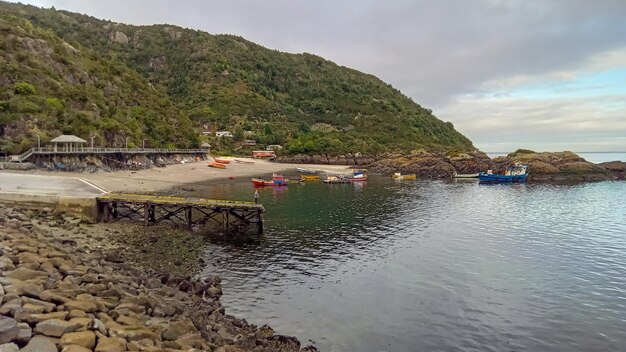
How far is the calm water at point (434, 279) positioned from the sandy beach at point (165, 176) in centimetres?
2233

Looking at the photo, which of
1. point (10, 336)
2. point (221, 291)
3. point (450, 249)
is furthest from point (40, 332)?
point (450, 249)

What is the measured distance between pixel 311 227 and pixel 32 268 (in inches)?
1168

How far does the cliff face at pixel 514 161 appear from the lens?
10850cm

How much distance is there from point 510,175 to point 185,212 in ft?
289

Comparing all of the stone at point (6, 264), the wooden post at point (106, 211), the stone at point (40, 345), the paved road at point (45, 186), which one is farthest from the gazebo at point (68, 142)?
the stone at point (40, 345)

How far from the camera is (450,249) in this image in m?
35.2

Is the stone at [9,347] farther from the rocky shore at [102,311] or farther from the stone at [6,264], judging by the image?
the stone at [6,264]

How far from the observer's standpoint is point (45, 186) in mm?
42094

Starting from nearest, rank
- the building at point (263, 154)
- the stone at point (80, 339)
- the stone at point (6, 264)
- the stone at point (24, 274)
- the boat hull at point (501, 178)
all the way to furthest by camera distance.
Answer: the stone at point (80, 339) → the stone at point (24, 274) → the stone at point (6, 264) → the boat hull at point (501, 178) → the building at point (263, 154)

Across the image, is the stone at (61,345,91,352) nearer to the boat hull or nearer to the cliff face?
the boat hull

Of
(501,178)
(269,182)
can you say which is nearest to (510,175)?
(501,178)

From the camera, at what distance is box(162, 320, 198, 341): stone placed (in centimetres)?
1314

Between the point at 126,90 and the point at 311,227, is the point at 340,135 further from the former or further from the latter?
the point at 311,227

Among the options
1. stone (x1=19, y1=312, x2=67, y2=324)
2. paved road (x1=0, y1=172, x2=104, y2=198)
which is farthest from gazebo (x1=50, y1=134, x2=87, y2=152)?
stone (x1=19, y1=312, x2=67, y2=324)
